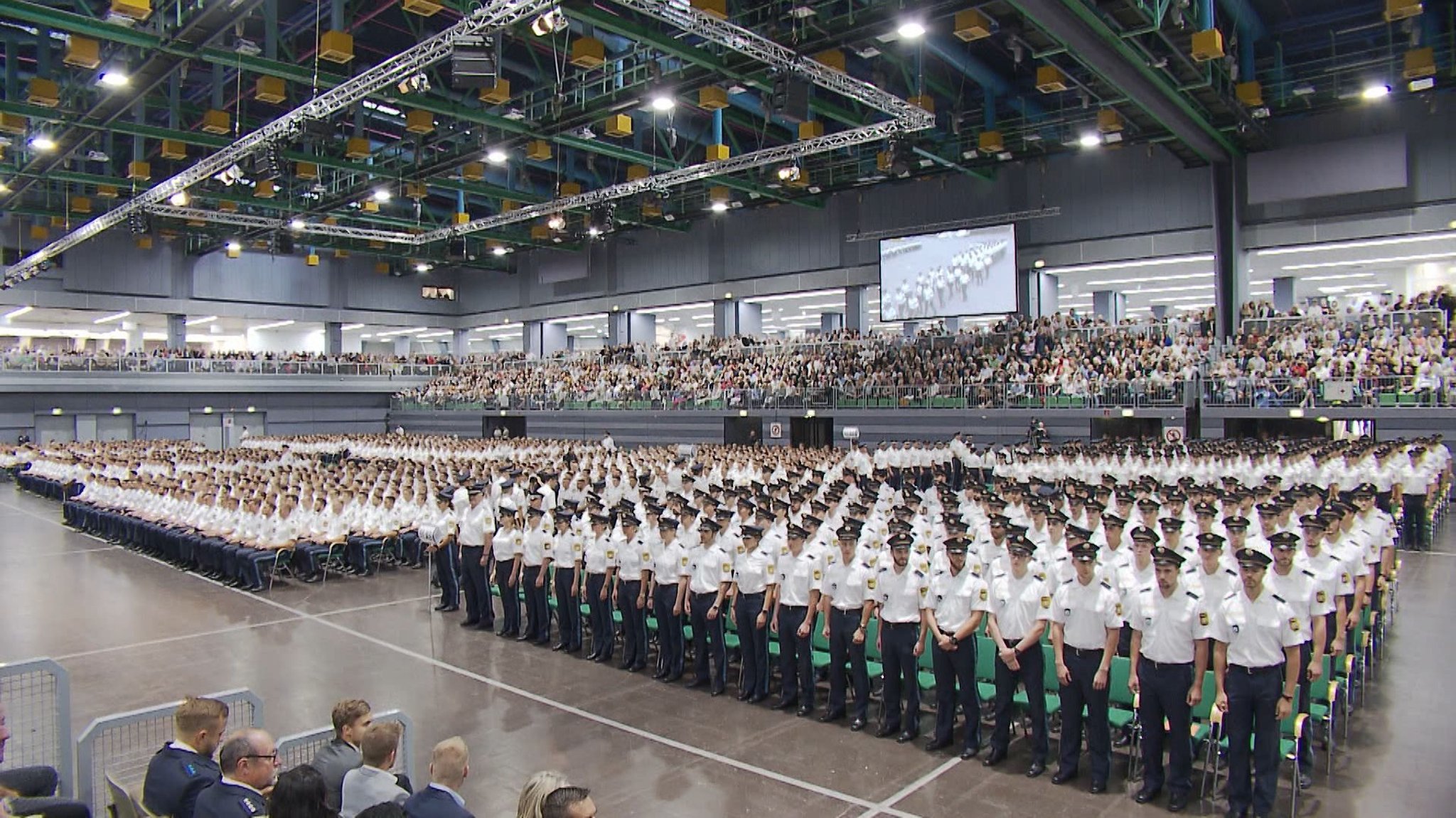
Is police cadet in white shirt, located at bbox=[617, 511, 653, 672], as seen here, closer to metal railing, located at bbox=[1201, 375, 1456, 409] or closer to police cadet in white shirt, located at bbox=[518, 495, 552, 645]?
police cadet in white shirt, located at bbox=[518, 495, 552, 645]

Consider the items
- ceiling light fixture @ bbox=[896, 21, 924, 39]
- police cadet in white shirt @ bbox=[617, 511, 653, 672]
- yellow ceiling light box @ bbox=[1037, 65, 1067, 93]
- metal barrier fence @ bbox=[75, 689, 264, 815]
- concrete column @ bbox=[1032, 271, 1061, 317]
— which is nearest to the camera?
metal barrier fence @ bbox=[75, 689, 264, 815]

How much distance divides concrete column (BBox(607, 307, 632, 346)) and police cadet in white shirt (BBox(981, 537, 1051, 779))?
124 ft

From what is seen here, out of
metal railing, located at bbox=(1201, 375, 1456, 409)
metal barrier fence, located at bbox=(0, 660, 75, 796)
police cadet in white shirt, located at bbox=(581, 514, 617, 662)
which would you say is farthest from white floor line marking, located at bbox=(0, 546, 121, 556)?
metal railing, located at bbox=(1201, 375, 1456, 409)

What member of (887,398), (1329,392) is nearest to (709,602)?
(1329,392)

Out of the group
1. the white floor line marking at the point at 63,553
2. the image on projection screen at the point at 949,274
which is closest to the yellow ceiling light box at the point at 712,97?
the image on projection screen at the point at 949,274

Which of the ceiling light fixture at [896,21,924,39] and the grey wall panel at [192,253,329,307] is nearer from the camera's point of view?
the ceiling light fixture at [896,21,924,39]

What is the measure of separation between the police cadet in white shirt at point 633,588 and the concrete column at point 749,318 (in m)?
30.5

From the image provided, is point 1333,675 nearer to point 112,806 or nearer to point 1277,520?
point 1277,520

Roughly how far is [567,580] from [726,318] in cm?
3026

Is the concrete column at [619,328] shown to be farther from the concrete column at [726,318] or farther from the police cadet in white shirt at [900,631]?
the police cadet in white shirt at [900,631]

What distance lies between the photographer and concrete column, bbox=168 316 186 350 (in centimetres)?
4412

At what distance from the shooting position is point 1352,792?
6.04 metres

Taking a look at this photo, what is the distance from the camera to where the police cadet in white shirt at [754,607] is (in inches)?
319

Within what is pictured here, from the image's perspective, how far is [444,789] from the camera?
3535 millimetres
